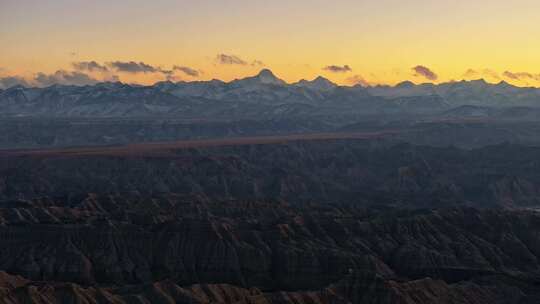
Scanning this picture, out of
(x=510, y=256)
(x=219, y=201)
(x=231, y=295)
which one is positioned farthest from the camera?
(x=219, y=201)

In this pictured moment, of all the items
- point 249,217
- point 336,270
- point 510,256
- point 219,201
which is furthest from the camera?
point 219,201

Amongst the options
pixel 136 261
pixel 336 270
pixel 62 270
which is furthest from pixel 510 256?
pixel 62 270

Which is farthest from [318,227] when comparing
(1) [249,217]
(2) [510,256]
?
(2) [510,256]

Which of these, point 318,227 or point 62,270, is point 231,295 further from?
point 318,227

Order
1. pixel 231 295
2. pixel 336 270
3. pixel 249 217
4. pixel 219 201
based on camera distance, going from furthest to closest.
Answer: pixel 219 201, pixel 249 217, pixel 336 270, pixel 231 295

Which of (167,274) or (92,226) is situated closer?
(167,274)

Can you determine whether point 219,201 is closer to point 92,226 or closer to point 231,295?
point 92,226

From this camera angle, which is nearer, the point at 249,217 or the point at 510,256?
the point at 510,256
